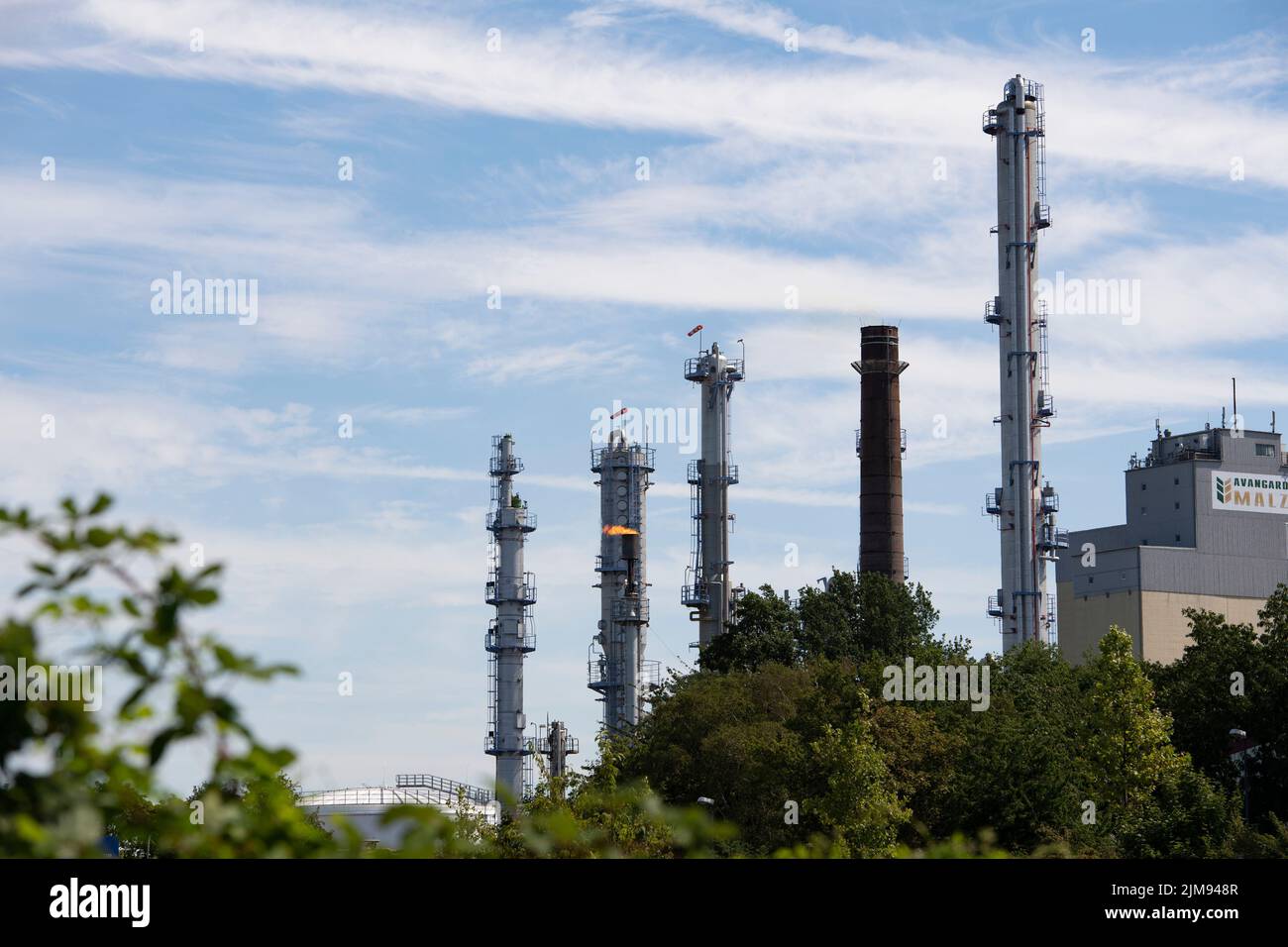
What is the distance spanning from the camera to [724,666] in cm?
8619

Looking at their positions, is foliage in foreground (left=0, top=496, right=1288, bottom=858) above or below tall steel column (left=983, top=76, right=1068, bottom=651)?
below

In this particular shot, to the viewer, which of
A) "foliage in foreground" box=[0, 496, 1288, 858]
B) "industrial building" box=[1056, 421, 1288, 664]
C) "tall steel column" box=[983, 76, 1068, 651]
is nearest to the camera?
"foliage in foreground" box=[0, 496, 1288, 858]

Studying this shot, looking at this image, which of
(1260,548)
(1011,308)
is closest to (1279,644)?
(1011,308)

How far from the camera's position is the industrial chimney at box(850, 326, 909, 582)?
88812mm

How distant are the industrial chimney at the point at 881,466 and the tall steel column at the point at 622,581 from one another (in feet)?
54.5

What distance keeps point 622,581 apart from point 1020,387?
2911cm

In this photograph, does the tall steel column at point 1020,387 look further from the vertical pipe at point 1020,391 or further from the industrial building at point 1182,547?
the industrial building at point 1182,547

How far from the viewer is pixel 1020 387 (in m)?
84.8

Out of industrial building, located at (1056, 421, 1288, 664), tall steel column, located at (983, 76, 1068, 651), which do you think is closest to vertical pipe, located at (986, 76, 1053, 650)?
tall steel column, located at (983, 76, 1068, 651)

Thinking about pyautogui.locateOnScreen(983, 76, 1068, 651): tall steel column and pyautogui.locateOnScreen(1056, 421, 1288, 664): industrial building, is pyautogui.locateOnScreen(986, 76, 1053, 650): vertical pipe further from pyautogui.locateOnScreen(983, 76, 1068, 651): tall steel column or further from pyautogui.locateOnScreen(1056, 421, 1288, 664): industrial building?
pyautogui.locateOnScreen(1056, 421, 1288, 664): industrial building

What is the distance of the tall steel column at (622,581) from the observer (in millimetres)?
101625

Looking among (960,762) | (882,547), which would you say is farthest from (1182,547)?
(960,762)

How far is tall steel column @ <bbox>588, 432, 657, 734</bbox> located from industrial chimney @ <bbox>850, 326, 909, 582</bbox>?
1660cm

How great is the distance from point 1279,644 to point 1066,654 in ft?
160
